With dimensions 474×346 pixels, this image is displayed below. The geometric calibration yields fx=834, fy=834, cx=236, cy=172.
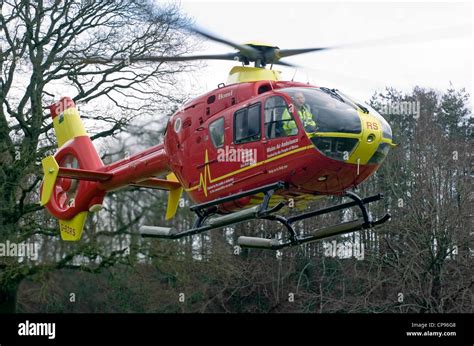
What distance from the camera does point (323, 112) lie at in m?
13.1

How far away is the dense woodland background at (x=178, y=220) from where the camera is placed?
948 inches

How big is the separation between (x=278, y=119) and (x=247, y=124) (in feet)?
2.09

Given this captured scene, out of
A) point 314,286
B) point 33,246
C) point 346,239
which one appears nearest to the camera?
point 33,246

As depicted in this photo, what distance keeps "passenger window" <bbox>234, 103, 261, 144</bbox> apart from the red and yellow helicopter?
0.02 m

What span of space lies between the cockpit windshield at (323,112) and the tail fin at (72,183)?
5978 mm

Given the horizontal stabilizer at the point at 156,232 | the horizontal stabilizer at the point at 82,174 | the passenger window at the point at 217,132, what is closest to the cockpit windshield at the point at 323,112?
the passenger window at the point at 217,132

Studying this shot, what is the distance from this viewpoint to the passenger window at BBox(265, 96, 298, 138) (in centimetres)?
1328

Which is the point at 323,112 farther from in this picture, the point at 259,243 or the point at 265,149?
the point at 259,243

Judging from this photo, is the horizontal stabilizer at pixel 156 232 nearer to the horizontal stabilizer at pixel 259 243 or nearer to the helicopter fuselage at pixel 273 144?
the helicopter fuselage at pixel 273 144

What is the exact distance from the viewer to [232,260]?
3042 centimetres
